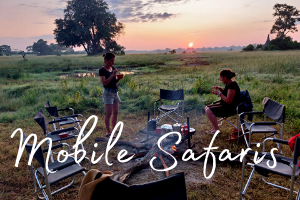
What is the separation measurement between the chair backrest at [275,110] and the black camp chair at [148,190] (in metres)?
2.45

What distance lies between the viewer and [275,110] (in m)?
3.30

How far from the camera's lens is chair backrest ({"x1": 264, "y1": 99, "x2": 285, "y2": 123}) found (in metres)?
3.08

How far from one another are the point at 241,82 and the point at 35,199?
845 cm

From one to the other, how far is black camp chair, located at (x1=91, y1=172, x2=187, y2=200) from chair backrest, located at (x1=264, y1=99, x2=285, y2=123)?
245 centimetres

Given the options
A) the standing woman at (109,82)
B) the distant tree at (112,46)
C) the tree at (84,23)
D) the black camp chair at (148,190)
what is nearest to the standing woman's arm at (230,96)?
the standing woman at (109,82)

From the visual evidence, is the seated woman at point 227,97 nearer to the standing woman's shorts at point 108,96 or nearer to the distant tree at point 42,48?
the standing woman's shorts at point 108,96

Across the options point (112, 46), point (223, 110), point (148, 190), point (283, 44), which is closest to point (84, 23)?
point (112, 46)

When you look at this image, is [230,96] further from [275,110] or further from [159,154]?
[159,154]

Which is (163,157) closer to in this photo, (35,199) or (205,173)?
(205,173)

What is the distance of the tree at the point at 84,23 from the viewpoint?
135 feet

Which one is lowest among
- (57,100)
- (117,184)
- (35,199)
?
(35,199)

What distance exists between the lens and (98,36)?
42344 mm

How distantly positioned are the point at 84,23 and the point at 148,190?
4497 cm

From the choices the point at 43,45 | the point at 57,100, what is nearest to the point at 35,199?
the point at 57,100
